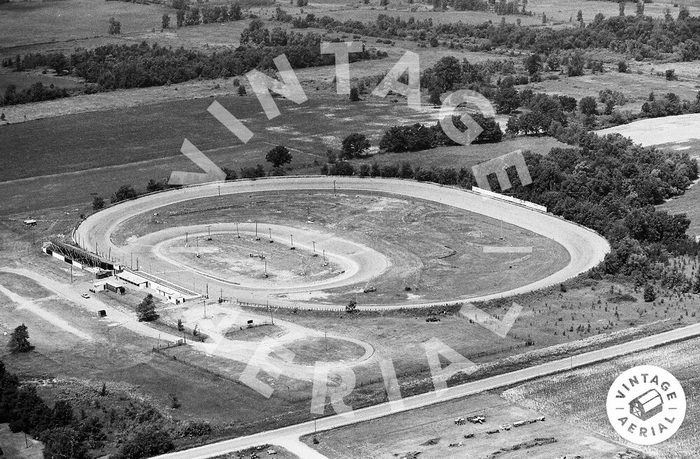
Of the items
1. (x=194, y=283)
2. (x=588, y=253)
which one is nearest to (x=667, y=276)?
(x=588, y=253)

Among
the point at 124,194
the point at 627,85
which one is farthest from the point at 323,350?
the point at 627,85

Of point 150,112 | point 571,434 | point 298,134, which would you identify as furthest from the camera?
point 150,112

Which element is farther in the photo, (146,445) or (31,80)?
(31,80)

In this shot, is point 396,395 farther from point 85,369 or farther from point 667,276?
A: point 667,276

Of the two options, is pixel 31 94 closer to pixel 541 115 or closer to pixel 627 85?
pixel 541 115

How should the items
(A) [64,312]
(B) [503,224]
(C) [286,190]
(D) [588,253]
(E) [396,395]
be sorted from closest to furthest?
(E) [396,395] < (A) [64,312] < (D) [588,253] < (B) [503,224] < (C) [286,190]

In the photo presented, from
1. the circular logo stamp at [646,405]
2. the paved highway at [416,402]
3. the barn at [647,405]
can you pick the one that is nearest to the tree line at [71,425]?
the paved highway at [416,402]
